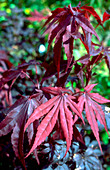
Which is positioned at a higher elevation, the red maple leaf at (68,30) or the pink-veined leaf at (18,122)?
the red maple leaf at (68,30)

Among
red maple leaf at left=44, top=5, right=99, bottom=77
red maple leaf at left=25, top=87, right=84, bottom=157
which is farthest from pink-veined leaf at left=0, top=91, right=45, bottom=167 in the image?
red maple leaf at left=44, top=5, right=99, bottom=77

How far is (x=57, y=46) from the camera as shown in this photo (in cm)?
76

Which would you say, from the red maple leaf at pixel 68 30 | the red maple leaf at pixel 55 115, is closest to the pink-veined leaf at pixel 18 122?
the red maple leaf at pixel 55 115

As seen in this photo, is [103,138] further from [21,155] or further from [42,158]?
[21,155]

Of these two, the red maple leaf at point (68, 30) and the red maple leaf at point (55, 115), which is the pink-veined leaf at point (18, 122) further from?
the red maple leaf at point (68, 30)

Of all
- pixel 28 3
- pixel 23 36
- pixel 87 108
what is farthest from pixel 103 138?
pixel 28 3

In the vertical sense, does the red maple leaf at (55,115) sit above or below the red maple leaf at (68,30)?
below

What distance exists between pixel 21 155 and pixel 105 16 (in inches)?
29.6

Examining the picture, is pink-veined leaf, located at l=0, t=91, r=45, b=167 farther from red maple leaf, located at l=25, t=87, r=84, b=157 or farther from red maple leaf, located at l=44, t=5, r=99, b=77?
red maple leaf, located at l=44, t=5, r=99, b=77

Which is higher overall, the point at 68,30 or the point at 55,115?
the point at 68,30

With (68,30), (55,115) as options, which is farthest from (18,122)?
(68,30)

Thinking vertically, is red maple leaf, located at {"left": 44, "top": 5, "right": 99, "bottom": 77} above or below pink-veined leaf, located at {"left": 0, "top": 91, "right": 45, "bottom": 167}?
above

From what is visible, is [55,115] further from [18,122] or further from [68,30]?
[68,30]

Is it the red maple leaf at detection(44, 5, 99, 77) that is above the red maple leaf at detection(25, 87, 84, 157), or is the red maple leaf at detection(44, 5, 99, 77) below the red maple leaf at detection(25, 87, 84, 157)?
above
